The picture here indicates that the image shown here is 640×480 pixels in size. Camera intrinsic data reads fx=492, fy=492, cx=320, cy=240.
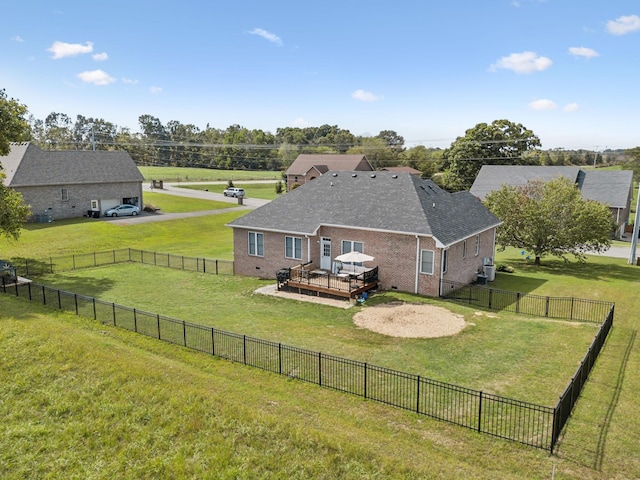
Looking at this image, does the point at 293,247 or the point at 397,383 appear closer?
the point at 397,383

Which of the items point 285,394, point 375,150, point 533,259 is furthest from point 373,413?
point 375,150

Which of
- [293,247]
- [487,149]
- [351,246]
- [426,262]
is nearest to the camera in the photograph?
[426,262]

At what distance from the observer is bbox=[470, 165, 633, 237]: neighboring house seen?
52.8 metres

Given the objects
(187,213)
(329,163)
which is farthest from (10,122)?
(329,163)

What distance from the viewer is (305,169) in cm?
8606

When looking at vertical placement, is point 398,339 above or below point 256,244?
below

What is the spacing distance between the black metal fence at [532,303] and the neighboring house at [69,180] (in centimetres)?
4291

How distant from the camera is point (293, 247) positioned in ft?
97.3

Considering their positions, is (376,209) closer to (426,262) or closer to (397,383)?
(426,262)

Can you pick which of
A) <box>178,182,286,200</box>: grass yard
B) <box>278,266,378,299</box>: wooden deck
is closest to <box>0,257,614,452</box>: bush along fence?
<box>278,266,378,299</box>: wooden deck

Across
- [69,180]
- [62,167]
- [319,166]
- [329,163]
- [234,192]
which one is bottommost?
[234,192]

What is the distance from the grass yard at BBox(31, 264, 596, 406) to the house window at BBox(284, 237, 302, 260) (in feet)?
7.86

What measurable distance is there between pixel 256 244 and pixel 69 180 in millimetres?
32036

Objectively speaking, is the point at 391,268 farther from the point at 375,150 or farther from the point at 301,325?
the point at 375,150
